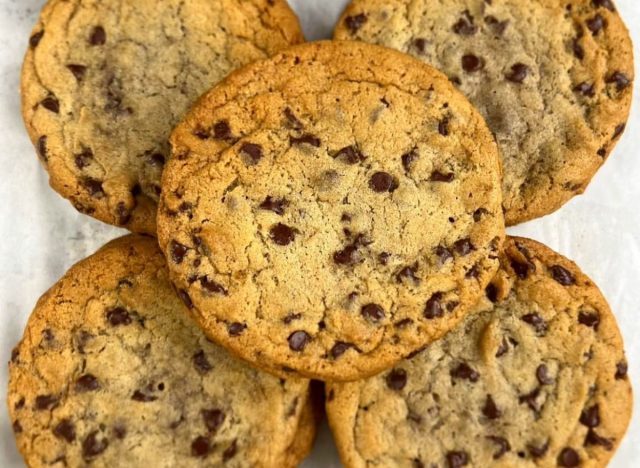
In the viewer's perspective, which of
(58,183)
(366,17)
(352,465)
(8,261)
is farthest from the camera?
(8,261)

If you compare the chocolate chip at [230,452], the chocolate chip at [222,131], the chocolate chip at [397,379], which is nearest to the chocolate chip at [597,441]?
the chocolate chip at [397,379]

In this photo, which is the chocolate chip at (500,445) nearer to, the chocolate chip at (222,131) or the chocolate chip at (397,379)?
the chocolate chip at (397,379)

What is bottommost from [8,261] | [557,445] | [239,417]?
[8,261]

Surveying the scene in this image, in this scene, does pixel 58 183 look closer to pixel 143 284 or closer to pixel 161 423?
pixel 143 284

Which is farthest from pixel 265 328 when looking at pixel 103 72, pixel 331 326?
pixel 103 72

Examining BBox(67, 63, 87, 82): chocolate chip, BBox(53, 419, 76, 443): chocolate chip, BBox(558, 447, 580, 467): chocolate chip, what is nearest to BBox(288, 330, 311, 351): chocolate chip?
BBox(53, 419, 76, 443): chocolate chip

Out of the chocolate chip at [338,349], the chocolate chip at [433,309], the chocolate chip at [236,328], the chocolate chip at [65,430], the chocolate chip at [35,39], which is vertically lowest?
the chocolate chip at [65,430]
